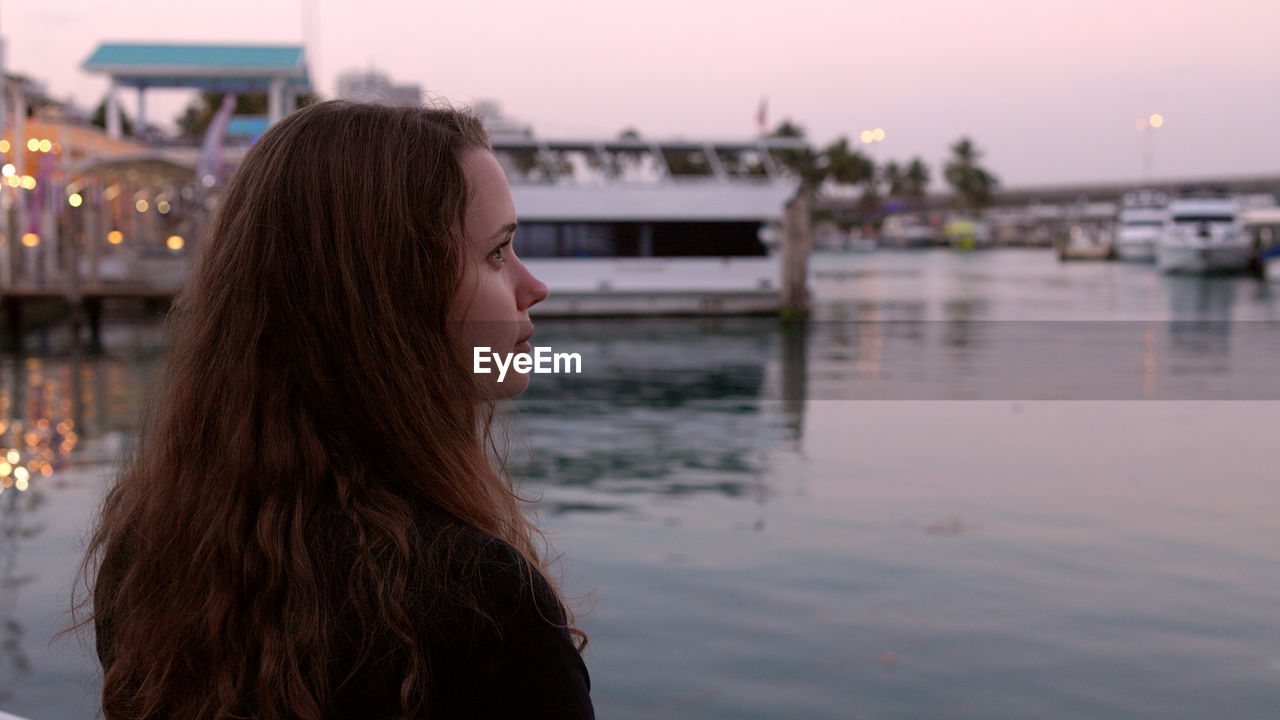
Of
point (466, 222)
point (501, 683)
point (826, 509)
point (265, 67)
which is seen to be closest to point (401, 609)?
point (501, 683)

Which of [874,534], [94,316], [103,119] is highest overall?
[103,119]

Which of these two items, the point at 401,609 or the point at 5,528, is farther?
the point at 5,528

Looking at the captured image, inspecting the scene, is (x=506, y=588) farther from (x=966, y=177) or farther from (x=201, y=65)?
(x=966, y=177)

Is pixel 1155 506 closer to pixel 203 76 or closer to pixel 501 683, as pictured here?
pixel 501 683

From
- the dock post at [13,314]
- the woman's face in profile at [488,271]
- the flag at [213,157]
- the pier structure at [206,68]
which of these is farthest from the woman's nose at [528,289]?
the pier structure at [206,68]

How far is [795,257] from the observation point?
1325 inches

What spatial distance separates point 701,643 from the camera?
25.3 ft

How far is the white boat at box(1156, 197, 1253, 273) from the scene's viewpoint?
64.7 meters

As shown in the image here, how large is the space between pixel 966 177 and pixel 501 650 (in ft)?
651

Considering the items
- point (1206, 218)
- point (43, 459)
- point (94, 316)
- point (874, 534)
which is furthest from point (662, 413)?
point (1206, 218)

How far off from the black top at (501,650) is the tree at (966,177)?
644 ft

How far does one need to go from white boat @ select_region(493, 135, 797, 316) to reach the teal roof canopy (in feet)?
49.0

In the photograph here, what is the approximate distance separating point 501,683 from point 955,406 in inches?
727

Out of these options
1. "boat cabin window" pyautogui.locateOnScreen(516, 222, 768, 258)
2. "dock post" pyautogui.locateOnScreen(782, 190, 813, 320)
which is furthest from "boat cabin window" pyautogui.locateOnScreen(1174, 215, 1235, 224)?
"boat cabin window" pyautogui.locateOnScreen(516, 222, 768, 258)
